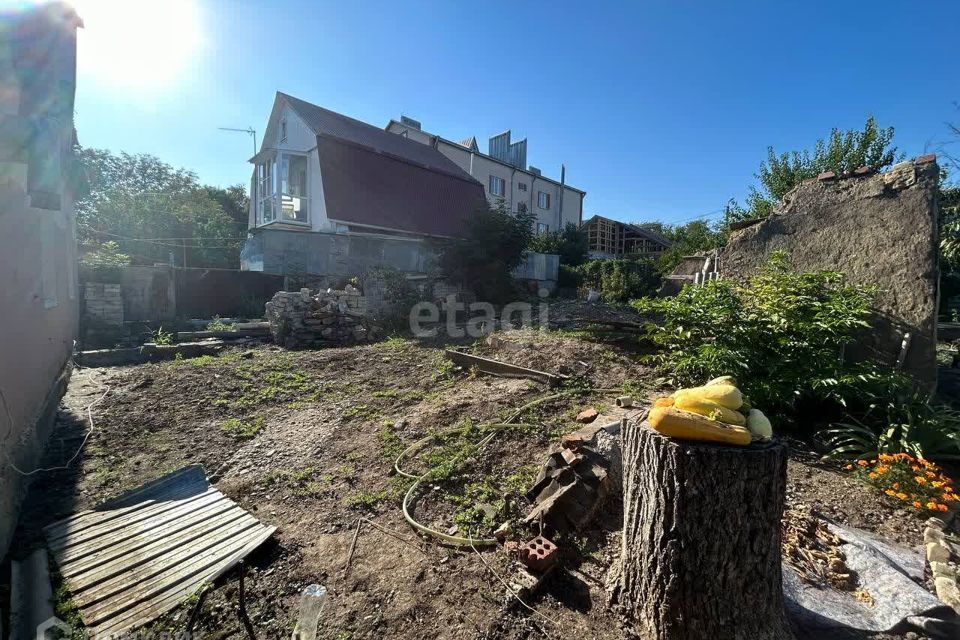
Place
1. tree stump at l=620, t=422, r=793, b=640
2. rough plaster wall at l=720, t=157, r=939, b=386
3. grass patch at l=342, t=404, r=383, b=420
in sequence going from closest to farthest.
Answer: tree stump at l=620, t=422, r=793, b=640 → rough plaster wall at l=720, t=157, r=939, b=386 → grass patch at l=342, t=404, r=383, b=420

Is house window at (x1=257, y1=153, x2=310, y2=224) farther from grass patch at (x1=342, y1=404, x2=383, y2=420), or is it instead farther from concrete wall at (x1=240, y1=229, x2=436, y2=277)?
grass patch at (x1=342, y1=404, x2=383, y2=420)

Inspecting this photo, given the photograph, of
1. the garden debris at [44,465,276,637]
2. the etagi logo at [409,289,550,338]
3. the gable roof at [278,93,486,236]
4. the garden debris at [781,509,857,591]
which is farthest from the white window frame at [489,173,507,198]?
the garden debris at [781,509,857,591]

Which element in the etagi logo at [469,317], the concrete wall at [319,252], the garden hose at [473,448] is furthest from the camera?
the concrete wall at [319,252]

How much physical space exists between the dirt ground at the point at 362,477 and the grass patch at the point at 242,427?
0.02 metres

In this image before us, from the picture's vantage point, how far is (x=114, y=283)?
8734mm

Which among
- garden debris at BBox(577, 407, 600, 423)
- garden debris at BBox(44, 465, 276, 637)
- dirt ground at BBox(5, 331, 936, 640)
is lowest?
garden debris at BBox(44, 465, 276, 637)

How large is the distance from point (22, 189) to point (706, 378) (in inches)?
268

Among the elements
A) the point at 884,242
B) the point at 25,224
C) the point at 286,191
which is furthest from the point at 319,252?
the point at 884,242

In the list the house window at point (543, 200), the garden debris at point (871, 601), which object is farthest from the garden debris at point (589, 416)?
the house window at point (543, 200)

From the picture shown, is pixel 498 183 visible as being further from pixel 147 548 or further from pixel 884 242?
pixel 147 548

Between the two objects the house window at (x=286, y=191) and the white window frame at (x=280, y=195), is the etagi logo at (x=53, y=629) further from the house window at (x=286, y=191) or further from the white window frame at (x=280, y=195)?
the house window at (x=286, y=191)

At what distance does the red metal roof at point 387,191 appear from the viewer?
12852 mm

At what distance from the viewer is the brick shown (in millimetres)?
2029

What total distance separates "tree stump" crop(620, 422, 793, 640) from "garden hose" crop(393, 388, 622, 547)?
1048mm
